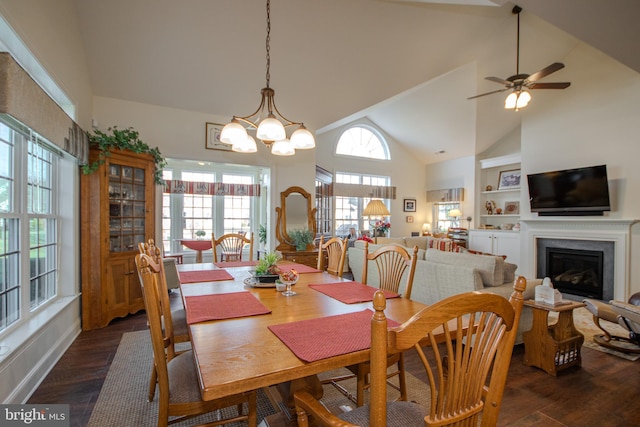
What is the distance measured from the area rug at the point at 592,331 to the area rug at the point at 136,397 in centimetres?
205

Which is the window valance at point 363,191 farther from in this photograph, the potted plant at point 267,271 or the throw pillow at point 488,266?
the potted plant at point 267,271

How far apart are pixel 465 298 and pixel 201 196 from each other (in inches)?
273

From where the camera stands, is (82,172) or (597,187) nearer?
(82,172)

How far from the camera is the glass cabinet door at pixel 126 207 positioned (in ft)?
11.3

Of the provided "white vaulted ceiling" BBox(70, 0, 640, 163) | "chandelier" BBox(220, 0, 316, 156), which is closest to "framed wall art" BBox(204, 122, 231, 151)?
"white vaulted ceiling" BBox(70, 0, 640, 163)

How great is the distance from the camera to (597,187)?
473 centimetres

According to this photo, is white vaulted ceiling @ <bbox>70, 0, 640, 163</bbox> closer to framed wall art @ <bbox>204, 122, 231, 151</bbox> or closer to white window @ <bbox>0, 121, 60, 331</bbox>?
framed wall art @ <bbox>204, 122, 231, 151</bbox>

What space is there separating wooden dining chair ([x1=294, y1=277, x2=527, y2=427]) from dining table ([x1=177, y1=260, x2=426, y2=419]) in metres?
0.15

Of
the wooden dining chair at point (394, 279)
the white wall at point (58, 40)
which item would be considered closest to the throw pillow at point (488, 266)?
the wooden dining chair at point (394, 279)

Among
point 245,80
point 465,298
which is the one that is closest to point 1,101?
point 465,298

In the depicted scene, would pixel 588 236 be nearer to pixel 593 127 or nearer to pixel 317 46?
pixel 593 127

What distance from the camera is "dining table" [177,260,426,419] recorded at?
0.95 m

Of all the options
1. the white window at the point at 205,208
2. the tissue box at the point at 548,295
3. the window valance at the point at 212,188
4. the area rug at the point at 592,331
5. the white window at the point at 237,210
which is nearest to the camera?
the tissue box at the point at 548,295

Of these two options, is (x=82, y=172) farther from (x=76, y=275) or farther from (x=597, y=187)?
(x=597, y=187)
